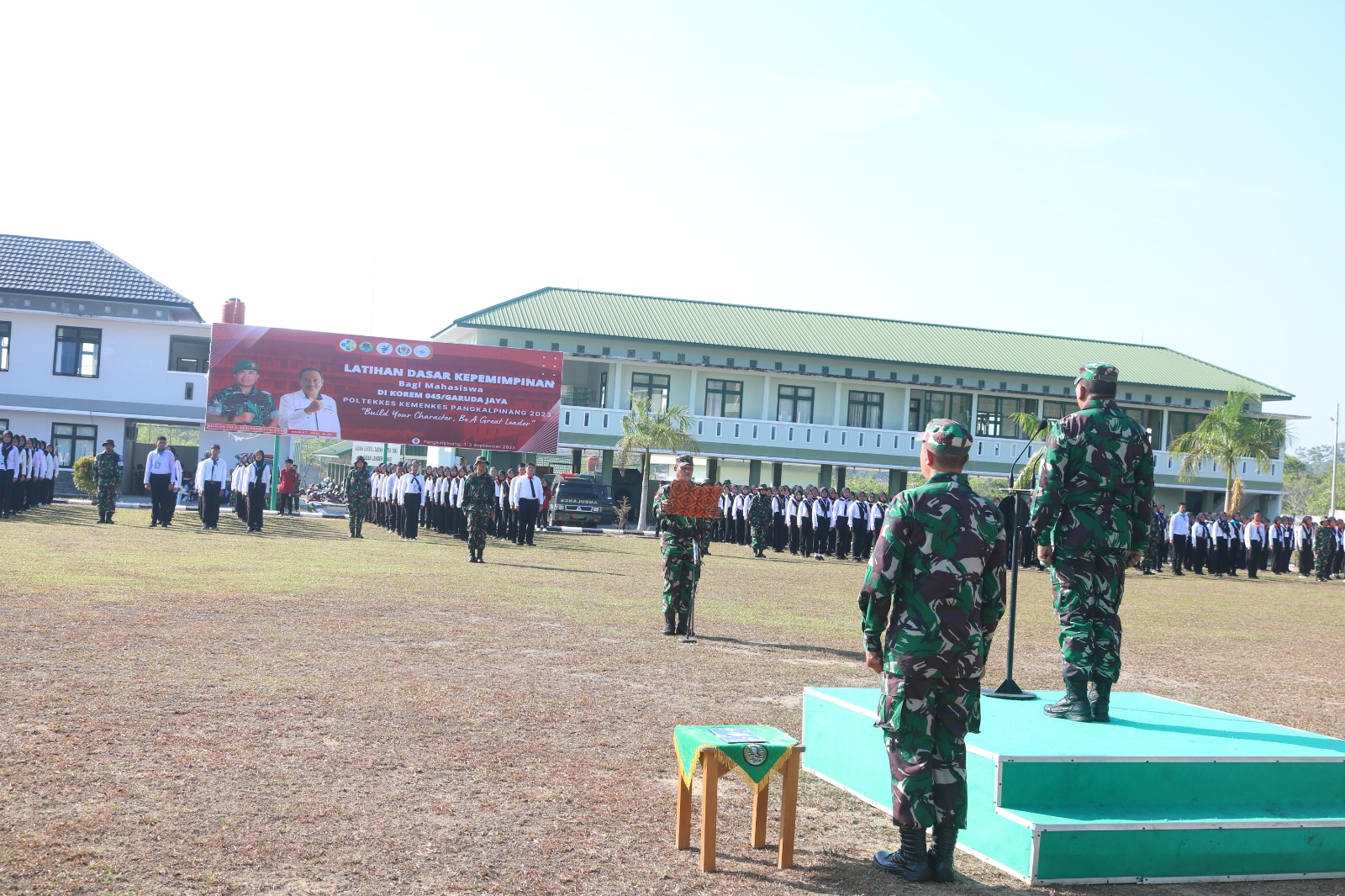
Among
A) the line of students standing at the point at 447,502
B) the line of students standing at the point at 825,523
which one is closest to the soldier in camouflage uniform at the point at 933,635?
the line of students standing at the point at 447,502

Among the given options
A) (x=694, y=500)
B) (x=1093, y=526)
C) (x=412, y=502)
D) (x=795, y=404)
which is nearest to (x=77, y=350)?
(x=412, y=502)

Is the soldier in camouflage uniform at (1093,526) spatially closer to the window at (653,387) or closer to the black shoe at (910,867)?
the black shoe at (910,867)

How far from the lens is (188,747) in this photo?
6.45 metres

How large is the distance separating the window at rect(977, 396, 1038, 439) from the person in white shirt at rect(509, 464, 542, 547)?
23017 mm

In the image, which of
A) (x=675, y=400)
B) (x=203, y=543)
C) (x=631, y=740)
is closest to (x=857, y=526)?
(x=675, y=400)

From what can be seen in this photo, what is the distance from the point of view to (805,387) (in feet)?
146

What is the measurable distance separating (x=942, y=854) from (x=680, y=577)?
277 inches

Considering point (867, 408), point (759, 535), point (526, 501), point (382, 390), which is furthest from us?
point (867, 408)

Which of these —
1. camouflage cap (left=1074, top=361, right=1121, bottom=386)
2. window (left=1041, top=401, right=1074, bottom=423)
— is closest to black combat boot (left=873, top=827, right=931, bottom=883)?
camouflage cap (left=1074, top=361, right=1121, bottom=386)

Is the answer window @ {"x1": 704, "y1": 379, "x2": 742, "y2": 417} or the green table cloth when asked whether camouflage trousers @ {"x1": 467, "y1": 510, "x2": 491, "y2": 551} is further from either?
window @ {"x1": 704, "y1": 379, "x2": 742, "y2": 417}

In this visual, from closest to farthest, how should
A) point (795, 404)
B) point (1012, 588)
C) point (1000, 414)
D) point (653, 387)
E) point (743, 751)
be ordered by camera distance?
point (743, 751), point (1012, 588), point (653, 387), point (795, 404), point (1000, 414)

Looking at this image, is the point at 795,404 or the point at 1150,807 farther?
the point at 795,404

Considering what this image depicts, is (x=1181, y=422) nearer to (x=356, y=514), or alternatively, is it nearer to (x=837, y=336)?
(x=837, y=336)

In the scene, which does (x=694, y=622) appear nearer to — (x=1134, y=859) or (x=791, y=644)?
(x=791, y=644)
